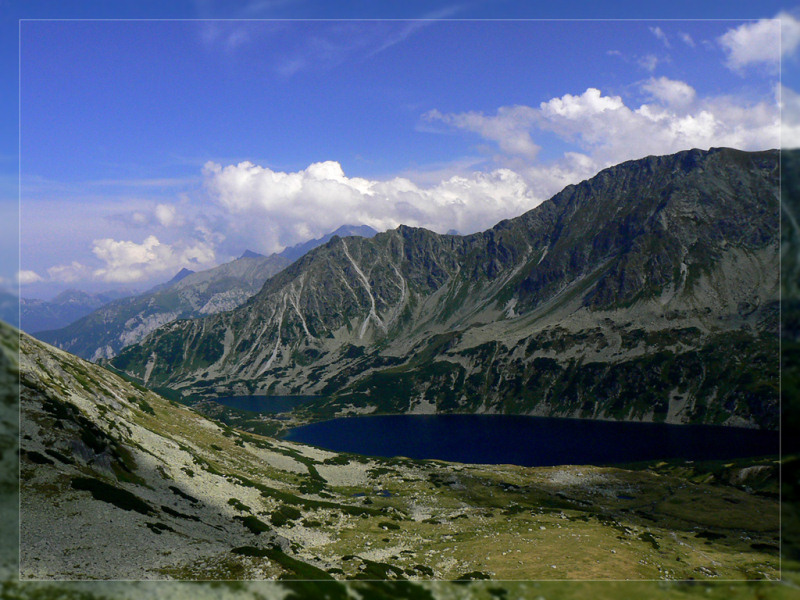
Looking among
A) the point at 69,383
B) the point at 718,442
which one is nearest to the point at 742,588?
the point at 69,383

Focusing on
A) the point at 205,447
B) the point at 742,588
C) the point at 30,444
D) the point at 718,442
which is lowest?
the point at 718,442

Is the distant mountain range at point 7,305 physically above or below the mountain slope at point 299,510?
above

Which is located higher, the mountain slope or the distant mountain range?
the distant mountain range

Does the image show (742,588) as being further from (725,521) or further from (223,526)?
(725,521)

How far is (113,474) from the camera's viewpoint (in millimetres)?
56000

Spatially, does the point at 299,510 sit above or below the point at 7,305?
below

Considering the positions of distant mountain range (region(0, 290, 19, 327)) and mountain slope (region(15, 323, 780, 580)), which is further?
mountain slope (region(15, 323, 780, 580))

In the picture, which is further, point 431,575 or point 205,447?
point 205,447

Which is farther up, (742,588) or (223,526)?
(742,588)

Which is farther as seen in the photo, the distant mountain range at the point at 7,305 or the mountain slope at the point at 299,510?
the mountain slope at the point at 299,510

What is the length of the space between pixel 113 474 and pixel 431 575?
→ 42.0m

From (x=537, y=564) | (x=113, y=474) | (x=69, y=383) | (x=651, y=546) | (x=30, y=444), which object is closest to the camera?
(x=30, y=444)

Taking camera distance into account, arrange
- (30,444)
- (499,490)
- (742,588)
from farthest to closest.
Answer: (499,490) < (30,444) < (742,588)

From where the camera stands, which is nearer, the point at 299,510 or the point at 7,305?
the point at 7,305
